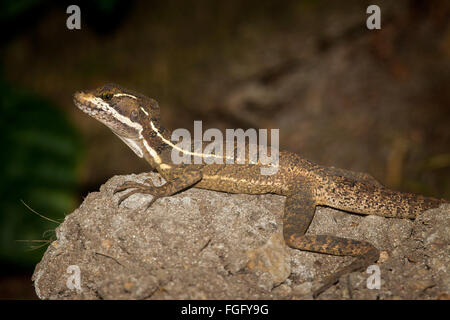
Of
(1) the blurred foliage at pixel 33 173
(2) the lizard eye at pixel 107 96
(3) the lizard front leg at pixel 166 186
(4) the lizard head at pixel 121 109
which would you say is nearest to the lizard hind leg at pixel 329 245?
(3) the lizard front leg at pixel 166 186

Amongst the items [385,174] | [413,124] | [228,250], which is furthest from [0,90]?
[413,124]

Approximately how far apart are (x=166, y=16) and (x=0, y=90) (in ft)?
14.4

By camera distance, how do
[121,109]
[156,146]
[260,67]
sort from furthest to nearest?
[260,67] < [156,146] < [121,109]

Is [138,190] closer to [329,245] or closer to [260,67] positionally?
[329,245]

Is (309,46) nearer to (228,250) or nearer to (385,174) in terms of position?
(385,174)

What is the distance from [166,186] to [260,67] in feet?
21.0

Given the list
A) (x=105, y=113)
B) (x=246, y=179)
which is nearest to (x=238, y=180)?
(x=246, y=179)

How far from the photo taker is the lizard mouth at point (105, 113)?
452 cm

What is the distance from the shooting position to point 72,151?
23.5ft

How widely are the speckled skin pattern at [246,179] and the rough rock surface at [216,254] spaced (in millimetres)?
140

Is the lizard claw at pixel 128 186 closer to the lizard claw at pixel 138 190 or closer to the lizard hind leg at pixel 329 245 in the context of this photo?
the lizard claw at pixel 138 190

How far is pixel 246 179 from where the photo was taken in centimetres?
455

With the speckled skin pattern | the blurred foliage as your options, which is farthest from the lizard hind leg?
the blurred foliage
